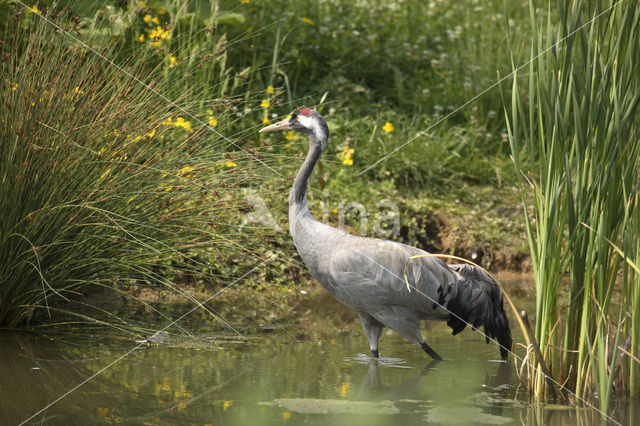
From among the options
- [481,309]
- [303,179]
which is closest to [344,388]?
[481,309]

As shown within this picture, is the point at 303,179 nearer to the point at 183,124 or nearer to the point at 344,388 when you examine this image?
the point at 183,124

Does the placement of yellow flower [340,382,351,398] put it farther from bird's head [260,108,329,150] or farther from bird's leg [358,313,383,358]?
bird's head [260,108,329,150]

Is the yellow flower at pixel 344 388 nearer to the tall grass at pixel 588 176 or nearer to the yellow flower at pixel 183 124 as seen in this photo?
the tall grass at pixel 588 176

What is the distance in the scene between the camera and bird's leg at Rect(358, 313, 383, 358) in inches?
191

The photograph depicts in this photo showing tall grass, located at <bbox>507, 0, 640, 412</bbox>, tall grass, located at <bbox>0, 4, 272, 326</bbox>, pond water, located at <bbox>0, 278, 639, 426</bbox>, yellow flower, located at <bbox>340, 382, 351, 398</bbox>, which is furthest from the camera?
tall grass, located at <bbox>0, 4, 272, 326</bbox>

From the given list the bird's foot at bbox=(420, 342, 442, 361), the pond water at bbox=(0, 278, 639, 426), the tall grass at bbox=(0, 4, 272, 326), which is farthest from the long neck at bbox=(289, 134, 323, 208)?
the bird's foot at bbox=(420, 342, 442, 361)

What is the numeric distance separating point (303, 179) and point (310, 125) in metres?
0.38

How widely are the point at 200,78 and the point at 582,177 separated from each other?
3895mm

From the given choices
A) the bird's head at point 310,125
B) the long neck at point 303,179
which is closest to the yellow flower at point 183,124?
the bird's head at point 310,125

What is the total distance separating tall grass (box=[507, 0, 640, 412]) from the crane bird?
3.29ft

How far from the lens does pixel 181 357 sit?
458cm

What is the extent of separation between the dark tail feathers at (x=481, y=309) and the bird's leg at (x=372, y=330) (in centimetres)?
46

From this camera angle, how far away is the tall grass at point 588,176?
3568 mm

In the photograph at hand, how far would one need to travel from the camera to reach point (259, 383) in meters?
4.18
